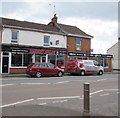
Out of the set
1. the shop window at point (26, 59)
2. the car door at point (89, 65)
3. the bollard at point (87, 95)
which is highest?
the shop window at point (26, 59)

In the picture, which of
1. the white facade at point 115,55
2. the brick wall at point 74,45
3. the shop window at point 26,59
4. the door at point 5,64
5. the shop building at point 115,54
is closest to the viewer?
the door at point 5,64

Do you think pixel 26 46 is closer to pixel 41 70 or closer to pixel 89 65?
pixel 41 70

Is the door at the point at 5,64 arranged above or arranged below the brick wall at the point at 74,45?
below

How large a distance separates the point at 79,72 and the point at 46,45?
6467 mm

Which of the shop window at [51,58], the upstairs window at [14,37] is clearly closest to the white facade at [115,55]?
the shop window at [51,58]

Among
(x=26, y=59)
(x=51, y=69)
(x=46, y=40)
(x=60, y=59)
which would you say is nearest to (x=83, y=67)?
(x=51, y=69)

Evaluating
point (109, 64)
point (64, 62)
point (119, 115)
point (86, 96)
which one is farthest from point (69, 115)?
point (109, 64)

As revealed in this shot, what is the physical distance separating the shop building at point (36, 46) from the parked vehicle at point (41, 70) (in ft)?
13.6

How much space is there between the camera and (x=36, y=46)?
2334 centimetres

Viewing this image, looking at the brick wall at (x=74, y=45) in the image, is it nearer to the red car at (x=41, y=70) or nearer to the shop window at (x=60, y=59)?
the shop window at (x=60, y=59)

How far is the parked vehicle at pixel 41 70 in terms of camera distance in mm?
17894

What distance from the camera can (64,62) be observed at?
25688 mm

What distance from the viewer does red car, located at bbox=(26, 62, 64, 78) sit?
17.9 meters

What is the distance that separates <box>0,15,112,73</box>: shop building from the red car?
13.6 ft
